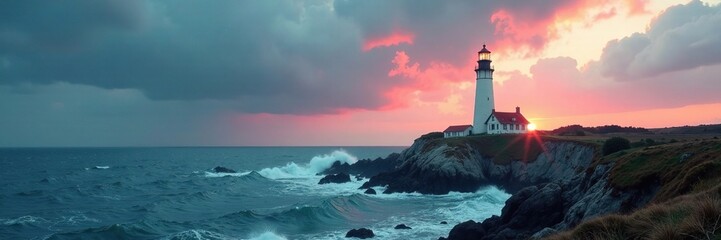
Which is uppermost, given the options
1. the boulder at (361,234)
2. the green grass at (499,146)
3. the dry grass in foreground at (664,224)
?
the green grass at (499,146)

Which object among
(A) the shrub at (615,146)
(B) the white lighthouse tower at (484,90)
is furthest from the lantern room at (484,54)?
(A) the shrub at (615,146)

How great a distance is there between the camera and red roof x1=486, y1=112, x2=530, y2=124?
→ 2809 inches

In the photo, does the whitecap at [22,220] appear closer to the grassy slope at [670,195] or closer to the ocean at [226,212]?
the ocean at [226,212]

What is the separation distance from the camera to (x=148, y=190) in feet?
214

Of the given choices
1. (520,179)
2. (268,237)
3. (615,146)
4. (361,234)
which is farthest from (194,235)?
(520,179)

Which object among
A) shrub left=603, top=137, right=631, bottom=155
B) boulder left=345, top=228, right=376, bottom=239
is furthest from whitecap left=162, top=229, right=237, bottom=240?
shrub left=603, top=137, right=631, bottom=155

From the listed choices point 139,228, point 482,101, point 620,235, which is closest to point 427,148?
point 482,101

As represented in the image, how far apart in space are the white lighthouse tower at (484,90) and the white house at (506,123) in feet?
3.60

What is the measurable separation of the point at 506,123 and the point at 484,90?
6.11 m

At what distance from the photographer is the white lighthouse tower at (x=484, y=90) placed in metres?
73.8

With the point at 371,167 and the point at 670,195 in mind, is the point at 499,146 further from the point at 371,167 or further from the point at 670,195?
the point at 670,195

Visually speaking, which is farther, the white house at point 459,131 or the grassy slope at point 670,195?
the white house at point 459,131

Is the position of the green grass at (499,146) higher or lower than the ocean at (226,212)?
higher

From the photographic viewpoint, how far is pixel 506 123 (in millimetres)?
70875
